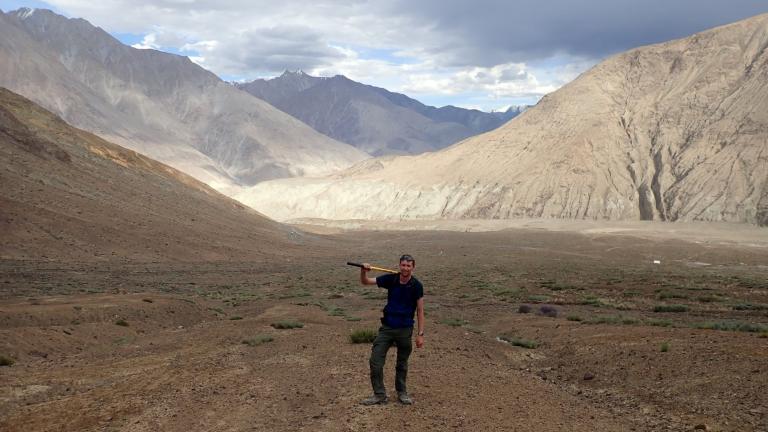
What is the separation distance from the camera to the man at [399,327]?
9320 millimetres

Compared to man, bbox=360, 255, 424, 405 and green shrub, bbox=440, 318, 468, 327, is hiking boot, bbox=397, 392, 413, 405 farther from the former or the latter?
green shrub, bbox=440, 318, 468, 327

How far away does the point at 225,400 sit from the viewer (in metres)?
9.98

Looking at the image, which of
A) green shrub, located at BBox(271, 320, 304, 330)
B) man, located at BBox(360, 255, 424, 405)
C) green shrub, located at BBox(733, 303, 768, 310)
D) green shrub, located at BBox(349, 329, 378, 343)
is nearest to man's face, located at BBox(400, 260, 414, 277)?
man, located at BBox(360, 255, 424, 405)

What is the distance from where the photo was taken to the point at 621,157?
332 feet

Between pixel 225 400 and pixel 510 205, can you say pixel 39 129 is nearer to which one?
pixel 225 400

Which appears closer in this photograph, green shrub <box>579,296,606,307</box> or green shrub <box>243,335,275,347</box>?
green shrub <box>243,335,275,347</box>

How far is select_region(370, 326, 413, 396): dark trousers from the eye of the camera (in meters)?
9.28

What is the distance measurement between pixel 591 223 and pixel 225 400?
272 feet

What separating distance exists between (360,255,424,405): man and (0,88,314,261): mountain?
104 ft

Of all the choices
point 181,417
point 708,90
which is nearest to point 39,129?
point 181,417

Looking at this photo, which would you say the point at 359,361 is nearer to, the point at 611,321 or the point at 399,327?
the point at 399,327

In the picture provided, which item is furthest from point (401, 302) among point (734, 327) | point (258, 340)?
point (734, 327)

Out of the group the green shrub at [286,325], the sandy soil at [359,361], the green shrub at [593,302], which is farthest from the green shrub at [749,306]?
the green shrub at [286,325]

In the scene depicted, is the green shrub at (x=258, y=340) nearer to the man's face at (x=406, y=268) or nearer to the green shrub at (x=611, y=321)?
the man's face at (x=406, y=268)
